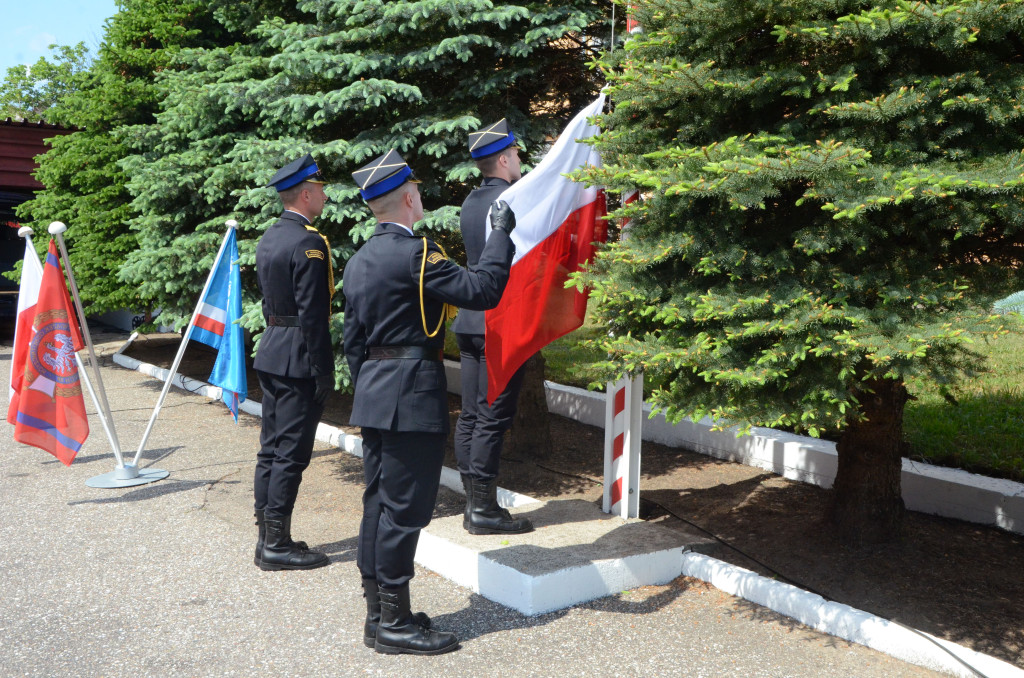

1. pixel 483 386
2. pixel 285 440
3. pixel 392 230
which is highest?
pixel 392 230

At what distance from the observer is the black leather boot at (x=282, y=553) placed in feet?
16.3

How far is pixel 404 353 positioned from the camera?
3988 mm

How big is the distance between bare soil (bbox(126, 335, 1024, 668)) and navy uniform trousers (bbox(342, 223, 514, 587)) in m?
2.10

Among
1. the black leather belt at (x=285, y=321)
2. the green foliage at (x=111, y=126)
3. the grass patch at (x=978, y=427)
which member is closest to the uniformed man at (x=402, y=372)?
the black leather belt at (x=285, y=321)

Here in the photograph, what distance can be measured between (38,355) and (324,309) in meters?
2.84

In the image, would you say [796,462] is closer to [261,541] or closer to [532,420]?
[532,420]

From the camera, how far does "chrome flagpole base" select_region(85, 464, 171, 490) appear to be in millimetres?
6746

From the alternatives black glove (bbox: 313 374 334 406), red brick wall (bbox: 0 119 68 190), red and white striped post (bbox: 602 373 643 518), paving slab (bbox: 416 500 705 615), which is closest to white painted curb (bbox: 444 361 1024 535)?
red and white striped post (bbox: 602 373 643 518)

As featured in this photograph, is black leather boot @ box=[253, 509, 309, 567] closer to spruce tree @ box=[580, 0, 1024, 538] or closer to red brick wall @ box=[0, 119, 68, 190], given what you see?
spruce tree @ box=[580, 0, 1024, 538]

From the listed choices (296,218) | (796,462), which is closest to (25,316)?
(296,218)

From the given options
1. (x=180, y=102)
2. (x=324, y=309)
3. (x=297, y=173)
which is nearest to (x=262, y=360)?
(x=324, y=309)

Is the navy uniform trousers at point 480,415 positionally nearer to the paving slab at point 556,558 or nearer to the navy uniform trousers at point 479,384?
the navy uniform trousers at point 479,384

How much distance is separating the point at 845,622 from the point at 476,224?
2.86 metres

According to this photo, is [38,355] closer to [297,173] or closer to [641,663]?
[297,173]
